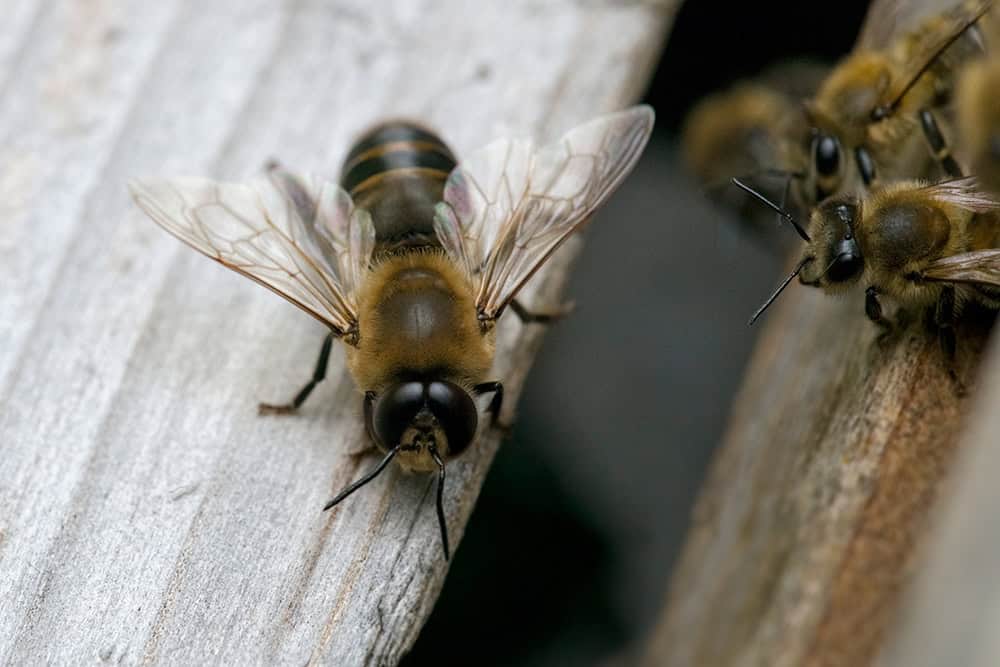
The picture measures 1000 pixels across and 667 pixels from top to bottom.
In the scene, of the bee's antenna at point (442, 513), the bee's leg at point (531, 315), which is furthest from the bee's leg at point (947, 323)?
the bee's antenna at point (442, 513)

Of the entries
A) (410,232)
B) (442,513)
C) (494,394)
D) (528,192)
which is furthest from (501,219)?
(442,513)

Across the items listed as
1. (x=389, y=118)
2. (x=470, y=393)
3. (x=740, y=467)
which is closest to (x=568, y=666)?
(x=740, y=467)

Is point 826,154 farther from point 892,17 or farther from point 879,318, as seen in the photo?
point 879,318

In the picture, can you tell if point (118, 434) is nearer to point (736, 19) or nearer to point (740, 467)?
point (740, 467)

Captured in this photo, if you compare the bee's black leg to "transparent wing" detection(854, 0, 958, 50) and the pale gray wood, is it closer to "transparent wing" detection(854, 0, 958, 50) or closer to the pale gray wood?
the pale gray wood

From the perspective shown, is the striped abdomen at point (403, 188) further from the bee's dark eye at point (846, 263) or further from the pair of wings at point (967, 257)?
the pair of wings at point (967, 257)

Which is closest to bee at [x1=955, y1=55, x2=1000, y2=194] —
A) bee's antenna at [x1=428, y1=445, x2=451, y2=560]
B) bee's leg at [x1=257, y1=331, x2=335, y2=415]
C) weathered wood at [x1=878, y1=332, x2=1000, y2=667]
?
weathered wood at [x1=878, y1=332, x2=1000, y2=667]
